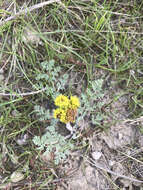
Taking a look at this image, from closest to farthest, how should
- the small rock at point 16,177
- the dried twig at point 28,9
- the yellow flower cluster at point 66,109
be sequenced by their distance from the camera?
1. the yellow flower cluster at point 66,109
2. the small rock at point 16,177
3. the dried twig at point 28,9

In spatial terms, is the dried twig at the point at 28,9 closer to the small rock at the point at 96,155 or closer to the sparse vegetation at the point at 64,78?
the sparse vegetation at the point at 64,78

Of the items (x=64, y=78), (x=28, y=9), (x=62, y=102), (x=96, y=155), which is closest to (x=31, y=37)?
(x=28, y=9)

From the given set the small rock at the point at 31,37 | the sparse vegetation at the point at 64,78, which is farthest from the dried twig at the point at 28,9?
the small rock at the point at 31,37

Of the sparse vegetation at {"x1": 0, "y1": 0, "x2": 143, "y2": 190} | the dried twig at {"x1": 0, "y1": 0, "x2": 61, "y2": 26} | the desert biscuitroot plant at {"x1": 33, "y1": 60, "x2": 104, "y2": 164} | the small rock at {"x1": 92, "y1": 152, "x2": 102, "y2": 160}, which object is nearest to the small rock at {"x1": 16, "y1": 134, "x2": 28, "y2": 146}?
the sparse vegetation at {"x1": 0, "y1": 0, "x2": 143, "y2": 190}

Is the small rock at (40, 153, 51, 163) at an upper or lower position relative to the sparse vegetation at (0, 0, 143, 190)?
lower

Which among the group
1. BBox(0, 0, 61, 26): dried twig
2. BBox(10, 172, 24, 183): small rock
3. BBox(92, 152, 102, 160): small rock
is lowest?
BBox(10, 172, 24, 183): small rock

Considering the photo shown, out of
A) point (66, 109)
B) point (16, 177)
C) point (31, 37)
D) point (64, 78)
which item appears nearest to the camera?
point (66, 109)

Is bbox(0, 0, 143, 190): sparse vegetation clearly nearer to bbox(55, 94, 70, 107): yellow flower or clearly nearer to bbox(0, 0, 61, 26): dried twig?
bbox(0, 0, 61, 26): dried twig

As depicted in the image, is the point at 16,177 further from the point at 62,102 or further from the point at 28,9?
the point at 28,9

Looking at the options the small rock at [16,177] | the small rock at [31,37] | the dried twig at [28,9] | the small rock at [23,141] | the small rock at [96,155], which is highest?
the dried twig at [28,9]
